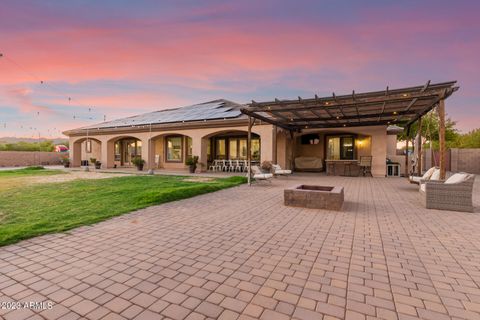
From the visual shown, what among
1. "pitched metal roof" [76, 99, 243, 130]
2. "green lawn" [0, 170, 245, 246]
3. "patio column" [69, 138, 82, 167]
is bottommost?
"green lawn" [0, 170, 245, 246]

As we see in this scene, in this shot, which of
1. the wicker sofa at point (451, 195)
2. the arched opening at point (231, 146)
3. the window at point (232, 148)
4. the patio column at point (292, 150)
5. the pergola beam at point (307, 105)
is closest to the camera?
the wicker sofa at point (451, 195)

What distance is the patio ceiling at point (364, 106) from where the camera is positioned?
707 centimetres

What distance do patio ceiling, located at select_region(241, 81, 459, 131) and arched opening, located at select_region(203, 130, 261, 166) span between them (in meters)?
3.37

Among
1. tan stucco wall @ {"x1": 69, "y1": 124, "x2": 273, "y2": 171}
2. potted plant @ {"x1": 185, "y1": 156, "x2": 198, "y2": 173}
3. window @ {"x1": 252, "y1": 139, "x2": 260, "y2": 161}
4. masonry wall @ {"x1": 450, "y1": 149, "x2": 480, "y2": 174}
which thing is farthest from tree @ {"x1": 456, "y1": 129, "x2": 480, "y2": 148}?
potted plant @ {"x1": 185, "y1": 156, "x2": 198, "y2": 173}

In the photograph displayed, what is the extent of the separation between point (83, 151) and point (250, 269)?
1007 inches

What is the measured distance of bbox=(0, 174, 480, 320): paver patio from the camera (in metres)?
1.92

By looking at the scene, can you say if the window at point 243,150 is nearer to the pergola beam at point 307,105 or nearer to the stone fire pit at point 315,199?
the pergola beam at point 307,105

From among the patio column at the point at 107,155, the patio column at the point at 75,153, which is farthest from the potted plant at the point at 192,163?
the patio column at the point at 75,153

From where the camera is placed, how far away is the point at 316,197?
5.77m

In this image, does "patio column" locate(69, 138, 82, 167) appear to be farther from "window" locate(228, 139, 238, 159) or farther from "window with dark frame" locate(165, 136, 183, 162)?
"window" locate(228, 139, 238, 159)

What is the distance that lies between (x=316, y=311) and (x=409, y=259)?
1866 mm

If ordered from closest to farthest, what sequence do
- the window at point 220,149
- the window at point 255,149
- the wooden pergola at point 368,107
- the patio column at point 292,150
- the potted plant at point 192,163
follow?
1. the wooden pergola at point 368,107
2. the potted plant at point 192,163
3. the patio column at point 292,150
4. the window at point 255,149
5. the window at point 220,149

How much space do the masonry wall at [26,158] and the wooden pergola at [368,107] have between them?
25975mm

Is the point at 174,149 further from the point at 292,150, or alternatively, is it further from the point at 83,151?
the point at 83,151
